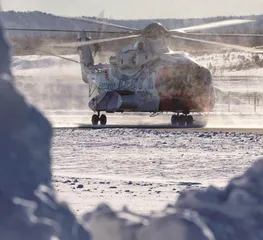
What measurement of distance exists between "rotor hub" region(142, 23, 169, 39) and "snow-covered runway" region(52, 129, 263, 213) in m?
5.82

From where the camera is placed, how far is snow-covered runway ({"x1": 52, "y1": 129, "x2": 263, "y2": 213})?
21.6ft

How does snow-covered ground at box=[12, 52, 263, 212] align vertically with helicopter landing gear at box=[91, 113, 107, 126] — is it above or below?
above

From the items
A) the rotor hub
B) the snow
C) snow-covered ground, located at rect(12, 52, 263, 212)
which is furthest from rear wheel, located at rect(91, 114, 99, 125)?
the snow

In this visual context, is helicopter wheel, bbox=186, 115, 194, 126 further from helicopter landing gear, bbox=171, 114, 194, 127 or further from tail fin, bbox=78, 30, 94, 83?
tail fin, bbox=78, 30, 94, 83

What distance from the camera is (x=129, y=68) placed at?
2734cm

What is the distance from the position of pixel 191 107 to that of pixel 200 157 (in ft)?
44.5

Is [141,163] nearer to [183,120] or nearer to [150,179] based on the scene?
[150,179]

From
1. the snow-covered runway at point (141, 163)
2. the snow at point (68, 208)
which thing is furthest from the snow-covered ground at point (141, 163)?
the snow at point (68, 208)

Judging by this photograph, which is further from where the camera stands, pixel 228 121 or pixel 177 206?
pixel 228 121

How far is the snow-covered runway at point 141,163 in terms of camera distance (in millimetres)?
6578

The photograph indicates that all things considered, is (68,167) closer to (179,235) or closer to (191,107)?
(179,235)

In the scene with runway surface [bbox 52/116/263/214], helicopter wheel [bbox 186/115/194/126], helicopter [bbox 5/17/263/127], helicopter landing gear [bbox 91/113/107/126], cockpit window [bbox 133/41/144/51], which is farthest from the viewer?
helicopter landing gear [bbox 91/113/107/126]

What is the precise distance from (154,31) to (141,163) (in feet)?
47.8

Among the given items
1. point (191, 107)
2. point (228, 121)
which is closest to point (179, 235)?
point (191, 107)
